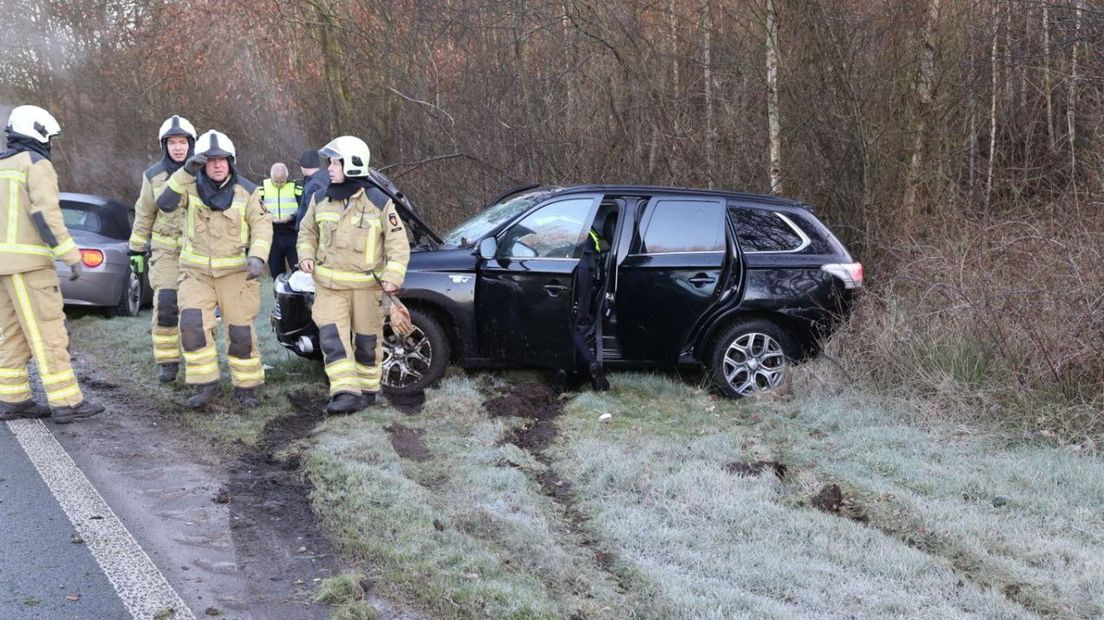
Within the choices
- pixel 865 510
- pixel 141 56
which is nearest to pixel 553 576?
pixel 865 510

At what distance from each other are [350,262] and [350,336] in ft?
1.86

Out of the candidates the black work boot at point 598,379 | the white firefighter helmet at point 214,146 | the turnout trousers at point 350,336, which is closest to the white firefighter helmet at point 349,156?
the white firefighter helmet at point 214,146

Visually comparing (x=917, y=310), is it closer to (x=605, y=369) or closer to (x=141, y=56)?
(x=605, y=369)

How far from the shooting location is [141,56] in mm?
19141

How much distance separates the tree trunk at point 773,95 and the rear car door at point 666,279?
11.1 ft

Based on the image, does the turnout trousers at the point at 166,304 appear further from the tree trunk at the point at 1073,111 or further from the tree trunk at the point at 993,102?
the tree trunk at the point at 1073,111

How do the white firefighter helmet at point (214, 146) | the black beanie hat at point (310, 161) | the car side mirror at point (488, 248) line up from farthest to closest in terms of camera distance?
the black beanie hat at point (310, 161), the car side mirror at point (488, 248), the white firefighter helmet at point (214, 146)

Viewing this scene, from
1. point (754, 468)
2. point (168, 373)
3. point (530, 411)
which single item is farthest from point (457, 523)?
point (168, 373)

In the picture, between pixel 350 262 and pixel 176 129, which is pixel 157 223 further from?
pixel 350 262

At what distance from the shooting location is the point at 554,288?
23.6ft

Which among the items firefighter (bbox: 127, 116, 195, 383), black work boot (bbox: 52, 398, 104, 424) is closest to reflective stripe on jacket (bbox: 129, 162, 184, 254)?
firefighter (bbox: 127, 116, 195, 383)

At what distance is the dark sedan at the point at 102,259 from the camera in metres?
10.4

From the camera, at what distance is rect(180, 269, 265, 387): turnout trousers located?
21.9 feet

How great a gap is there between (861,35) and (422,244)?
5.61 m
